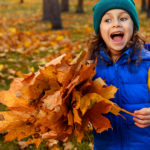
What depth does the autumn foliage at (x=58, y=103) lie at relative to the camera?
1.14 m

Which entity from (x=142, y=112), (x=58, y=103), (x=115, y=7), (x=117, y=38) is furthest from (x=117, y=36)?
(x=58, y=103)

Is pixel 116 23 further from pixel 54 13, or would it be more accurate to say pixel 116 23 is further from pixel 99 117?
pixel 54 13

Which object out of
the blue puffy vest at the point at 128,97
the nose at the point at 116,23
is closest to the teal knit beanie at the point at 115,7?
the nose at the point at 116,23

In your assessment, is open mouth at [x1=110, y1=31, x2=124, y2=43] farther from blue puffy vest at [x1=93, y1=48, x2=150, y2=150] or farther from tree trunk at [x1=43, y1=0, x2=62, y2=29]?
tree trunk at [x1=43, y1=0, x2=62, y2=29]

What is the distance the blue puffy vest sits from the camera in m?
1.59

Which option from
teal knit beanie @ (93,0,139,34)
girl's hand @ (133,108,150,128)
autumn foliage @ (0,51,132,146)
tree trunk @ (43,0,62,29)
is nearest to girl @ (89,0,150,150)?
teal knit beanie @ (93,0,139,34)

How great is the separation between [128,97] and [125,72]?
180 mm

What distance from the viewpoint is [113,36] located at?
65.2 inches

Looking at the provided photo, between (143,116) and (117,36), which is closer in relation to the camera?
(143,116)

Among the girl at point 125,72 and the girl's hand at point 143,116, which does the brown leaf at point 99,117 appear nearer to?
A: the girl's hand at point 143,116

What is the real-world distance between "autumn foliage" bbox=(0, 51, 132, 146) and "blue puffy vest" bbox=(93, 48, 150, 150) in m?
0.42

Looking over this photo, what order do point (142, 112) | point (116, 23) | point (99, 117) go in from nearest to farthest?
point (99, 117), point (142, 112), point (116, 23)

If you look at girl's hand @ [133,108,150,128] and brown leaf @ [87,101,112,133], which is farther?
girl's hand @ [133,108,150,128]

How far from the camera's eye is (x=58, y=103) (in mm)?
1099
